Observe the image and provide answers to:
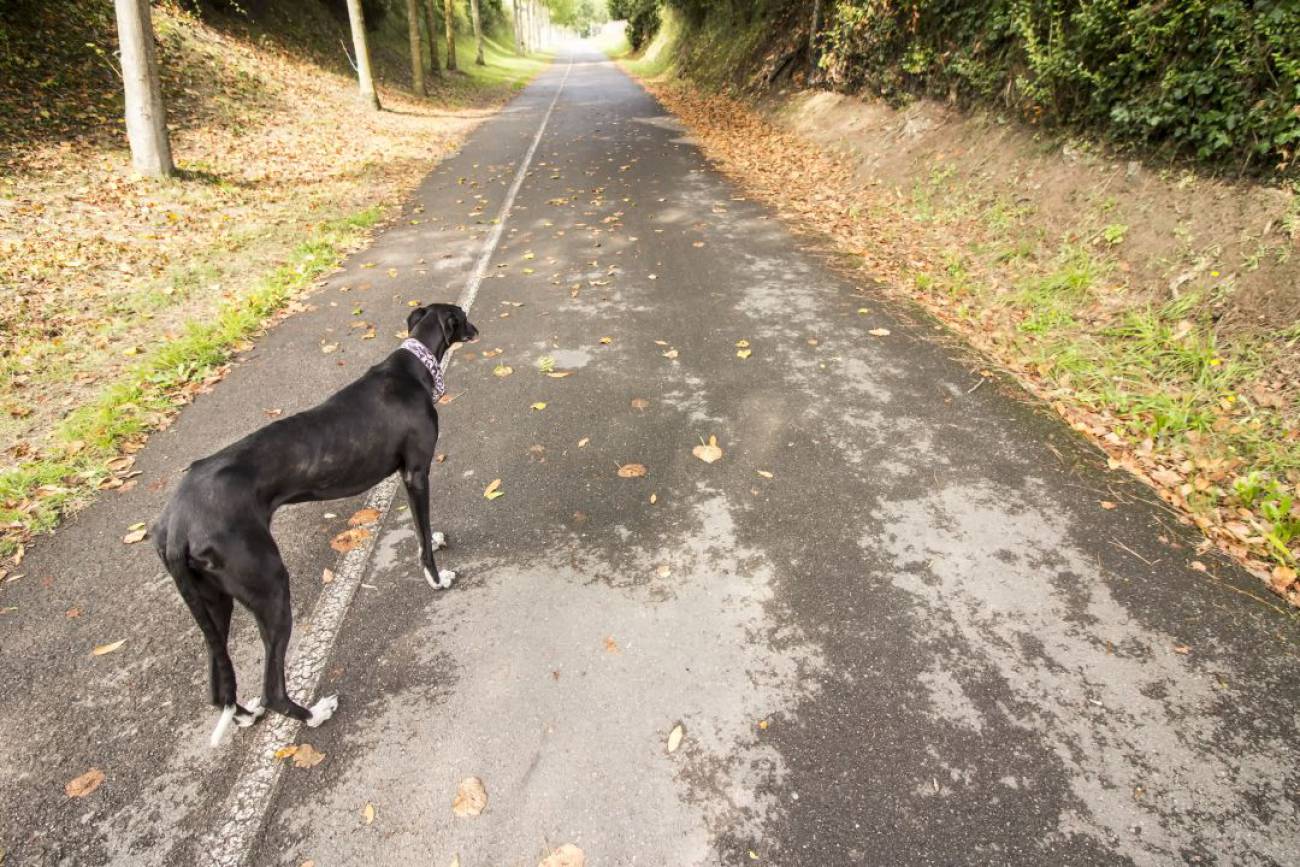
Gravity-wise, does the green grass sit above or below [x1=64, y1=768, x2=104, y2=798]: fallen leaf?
above

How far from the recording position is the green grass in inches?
157

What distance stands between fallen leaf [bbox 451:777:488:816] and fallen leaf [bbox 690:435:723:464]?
2.48 m

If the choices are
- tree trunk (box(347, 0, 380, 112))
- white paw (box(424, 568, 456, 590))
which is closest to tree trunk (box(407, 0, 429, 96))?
tree trunk (box(347, 0, 380, 112))

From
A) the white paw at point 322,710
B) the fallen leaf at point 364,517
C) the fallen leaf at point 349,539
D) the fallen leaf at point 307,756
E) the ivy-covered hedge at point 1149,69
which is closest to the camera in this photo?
the fallen leaf at point 307,756

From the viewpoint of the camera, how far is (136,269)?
24.0ft

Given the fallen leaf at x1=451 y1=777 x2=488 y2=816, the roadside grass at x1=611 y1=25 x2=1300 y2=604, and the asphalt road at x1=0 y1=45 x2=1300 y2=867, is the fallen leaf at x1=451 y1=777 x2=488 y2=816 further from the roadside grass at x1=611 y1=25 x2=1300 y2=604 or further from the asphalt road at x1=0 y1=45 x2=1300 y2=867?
the roadside grass at x1=611 y1=25 x2=1300 y2=604

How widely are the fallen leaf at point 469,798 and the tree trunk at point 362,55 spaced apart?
19.4 metres

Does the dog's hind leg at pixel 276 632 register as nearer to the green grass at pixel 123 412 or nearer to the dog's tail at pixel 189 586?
the dog's tail at pixel 189 586

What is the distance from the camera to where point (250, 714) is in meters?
2.77

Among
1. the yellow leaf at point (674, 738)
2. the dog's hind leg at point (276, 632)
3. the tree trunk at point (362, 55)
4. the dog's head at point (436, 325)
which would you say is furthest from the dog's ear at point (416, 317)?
the tree trunk at point (362, 55)

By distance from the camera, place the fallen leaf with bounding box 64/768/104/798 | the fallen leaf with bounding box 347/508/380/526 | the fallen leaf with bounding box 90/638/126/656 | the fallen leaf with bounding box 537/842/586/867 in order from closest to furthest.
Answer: the fallen leaf with bounding box 537/842/586/867 < the fallen leaf with bounding box 64/768/104/798 < the fallen leaf with bounding box 90/638/126/656 < the fallen leaf with bounding box 347/508/380/526

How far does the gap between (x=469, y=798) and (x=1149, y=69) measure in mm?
8790

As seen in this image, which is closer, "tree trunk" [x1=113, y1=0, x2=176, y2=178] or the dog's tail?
the dog's tail

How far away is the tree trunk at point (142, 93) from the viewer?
8.78 m
